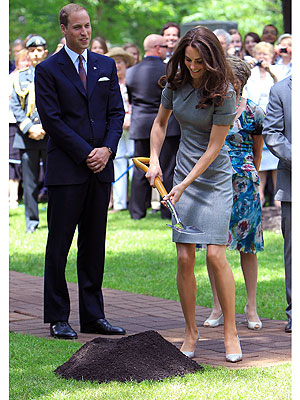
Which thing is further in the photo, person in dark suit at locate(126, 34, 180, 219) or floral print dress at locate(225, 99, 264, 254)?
person in dark suit at locate(126, 34, 180, 219)

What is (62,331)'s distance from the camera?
666 centimetres

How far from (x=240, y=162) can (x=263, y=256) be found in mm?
3544

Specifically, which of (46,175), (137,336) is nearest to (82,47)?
(46,175)

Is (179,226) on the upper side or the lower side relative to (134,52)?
lower

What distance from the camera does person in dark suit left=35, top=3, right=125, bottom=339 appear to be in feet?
21.7

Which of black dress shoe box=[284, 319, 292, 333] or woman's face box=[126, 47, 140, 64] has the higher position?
woman's face box=[126, 47, 140, 64]

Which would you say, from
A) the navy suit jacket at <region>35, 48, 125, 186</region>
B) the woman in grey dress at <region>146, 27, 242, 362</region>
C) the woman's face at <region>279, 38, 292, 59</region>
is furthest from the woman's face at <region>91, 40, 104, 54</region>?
the woman in grey dress at <region>146, 27, 242, 362</region>

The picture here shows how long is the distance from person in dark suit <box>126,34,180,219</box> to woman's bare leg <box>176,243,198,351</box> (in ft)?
22.7

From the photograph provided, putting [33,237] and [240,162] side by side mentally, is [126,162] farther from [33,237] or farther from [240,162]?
[240,162]

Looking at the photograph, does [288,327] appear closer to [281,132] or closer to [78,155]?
[281,132]

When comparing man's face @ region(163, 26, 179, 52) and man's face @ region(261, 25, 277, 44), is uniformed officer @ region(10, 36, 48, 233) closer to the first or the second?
man's face @ region(163, 26, 179, 52)

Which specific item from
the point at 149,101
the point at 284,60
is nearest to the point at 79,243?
the point at 149,101

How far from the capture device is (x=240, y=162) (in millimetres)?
7141

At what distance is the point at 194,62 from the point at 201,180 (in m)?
0.80
